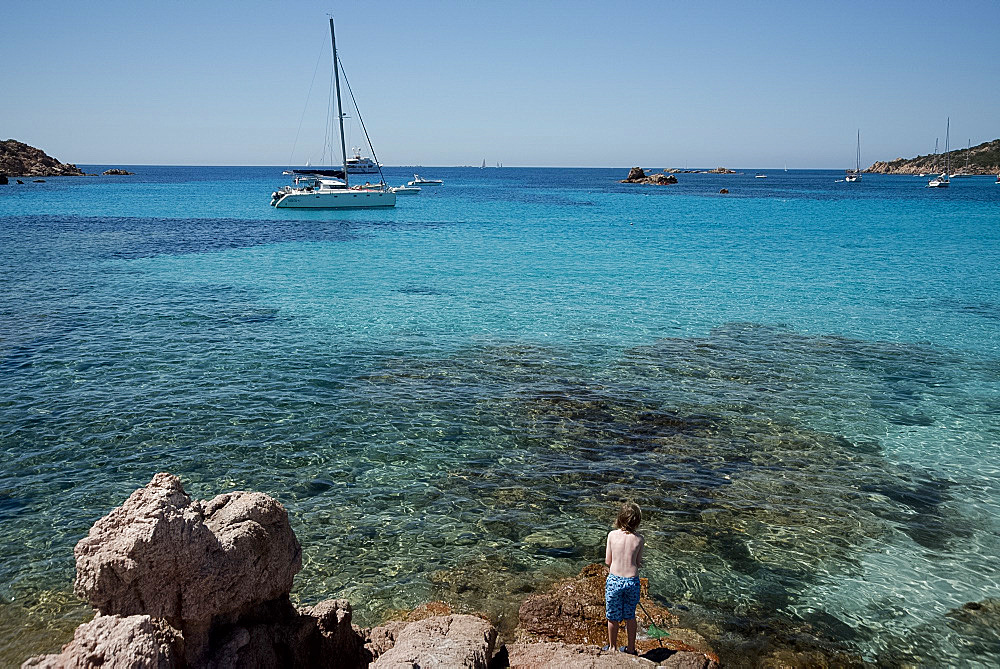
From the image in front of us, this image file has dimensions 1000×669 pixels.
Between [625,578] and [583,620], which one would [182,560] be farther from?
[583,620]

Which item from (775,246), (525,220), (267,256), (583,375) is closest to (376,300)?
(583,375)

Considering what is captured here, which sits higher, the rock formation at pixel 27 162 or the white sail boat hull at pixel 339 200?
the rock formation at pixel 27 162

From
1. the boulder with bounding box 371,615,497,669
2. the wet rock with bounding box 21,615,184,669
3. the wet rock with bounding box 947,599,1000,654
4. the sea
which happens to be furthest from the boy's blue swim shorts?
the wet rock with bounding box 21,615,184,669

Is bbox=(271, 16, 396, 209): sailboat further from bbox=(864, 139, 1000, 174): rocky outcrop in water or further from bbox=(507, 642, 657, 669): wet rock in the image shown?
bbox=(864, 139, 1000, 174): rocky outcrop in water

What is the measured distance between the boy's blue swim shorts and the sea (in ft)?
3.99

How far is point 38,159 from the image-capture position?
13900 centimetres

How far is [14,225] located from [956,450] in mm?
54965

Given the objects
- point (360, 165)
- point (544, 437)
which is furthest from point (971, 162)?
point (544, 437)

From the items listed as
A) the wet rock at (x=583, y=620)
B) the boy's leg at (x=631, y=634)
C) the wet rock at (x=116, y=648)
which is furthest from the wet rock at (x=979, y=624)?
the wet rock at (x=116, y=648)

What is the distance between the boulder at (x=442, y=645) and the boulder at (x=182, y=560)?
1199mm

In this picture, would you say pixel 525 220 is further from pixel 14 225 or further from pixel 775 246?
pixel 14 225

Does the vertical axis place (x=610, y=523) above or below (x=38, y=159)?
below

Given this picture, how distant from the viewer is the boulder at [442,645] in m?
5.66

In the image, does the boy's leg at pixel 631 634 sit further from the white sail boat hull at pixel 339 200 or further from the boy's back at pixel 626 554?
the white sail boat hull at pixel 339 200
